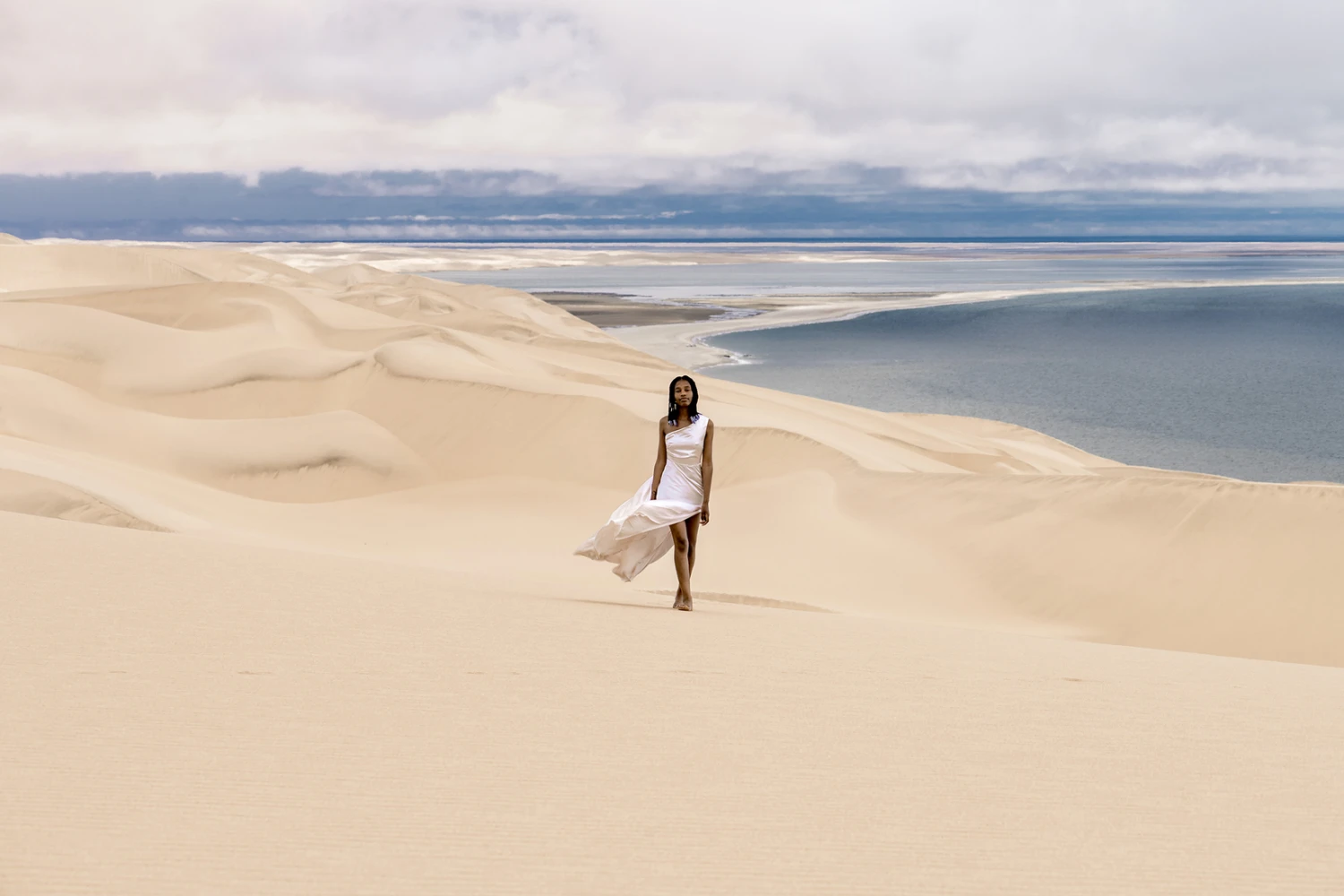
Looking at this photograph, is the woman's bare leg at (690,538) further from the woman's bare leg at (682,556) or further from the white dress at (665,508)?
the white dress at (665,508)

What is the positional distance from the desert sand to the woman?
0.36m

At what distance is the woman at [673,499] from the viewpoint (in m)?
6.79

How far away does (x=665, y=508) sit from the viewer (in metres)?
6.80

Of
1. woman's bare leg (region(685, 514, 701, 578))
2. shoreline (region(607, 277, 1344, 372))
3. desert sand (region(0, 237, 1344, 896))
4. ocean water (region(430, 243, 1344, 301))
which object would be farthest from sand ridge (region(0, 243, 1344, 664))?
ocean water (region(430, 243, 1344, 301))

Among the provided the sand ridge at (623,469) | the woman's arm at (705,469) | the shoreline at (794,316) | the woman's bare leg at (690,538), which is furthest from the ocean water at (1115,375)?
the woman's arm at (705,469)

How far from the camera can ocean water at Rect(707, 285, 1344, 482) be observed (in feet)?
93.9

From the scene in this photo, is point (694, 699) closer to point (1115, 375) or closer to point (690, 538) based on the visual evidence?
point (690, 538)

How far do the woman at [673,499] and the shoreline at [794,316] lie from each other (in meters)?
30.9

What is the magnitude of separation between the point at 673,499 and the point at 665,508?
0.13m

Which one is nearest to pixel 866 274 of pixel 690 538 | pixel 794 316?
pixel 794 316

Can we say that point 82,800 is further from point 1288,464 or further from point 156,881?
point 1288,464

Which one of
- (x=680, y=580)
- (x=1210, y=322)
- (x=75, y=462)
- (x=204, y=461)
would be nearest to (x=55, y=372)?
(x=204, y=461)

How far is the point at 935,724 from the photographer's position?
15.0 feet

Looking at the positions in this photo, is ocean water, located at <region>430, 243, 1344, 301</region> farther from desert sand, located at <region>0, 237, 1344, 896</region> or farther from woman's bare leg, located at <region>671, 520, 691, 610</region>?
woman's bare leg, located at <region>671, 520, 691, 610</region>
